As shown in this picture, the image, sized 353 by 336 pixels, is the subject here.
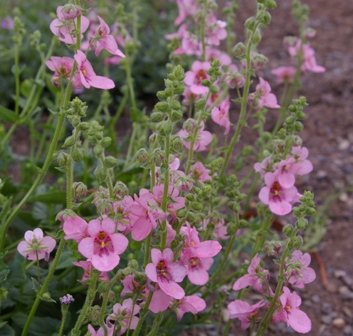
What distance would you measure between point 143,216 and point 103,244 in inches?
4.8

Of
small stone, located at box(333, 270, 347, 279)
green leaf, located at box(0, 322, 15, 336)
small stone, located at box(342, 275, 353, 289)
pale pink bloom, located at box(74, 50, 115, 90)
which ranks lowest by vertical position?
small stone, located at box(333, 270, 347, 279)

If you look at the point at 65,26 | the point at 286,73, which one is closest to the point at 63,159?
the point at 65,26

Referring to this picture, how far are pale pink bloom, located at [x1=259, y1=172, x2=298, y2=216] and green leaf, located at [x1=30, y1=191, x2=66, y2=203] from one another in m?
0.86

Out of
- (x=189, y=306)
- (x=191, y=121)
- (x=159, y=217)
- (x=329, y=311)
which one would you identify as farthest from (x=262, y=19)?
(x=329, y=311)

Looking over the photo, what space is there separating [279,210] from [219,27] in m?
0.96

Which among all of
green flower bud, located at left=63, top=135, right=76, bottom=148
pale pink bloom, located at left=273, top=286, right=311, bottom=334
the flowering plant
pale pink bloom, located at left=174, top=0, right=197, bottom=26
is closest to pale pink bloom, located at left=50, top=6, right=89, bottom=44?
the flowering plant

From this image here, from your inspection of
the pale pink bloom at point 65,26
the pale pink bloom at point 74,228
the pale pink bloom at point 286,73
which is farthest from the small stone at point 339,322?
the pale pink bloom at point 65,26

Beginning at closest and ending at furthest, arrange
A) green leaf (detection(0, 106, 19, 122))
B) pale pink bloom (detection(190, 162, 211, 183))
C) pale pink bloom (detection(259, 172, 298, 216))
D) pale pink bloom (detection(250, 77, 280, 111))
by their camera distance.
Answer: pale pink bloom (detection(259, 172, 298, 216)), pale pink bloom (detection(190, 162, 211, 183)), pale pink bloom (detection(250, 77, 280, 111)), green leaf (detection(0, 106, 19, 122))

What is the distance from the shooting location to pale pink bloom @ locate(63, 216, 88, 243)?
1742mm

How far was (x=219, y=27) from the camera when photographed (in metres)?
2.80

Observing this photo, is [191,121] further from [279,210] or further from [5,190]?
[5,190]

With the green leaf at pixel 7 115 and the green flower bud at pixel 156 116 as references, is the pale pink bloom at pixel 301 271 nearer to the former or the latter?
the green flower bud at pixel 156 116

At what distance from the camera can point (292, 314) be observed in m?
1.96

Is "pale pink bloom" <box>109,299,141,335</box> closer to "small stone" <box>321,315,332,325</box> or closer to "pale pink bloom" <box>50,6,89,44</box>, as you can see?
"pale pink bloom" <box>50,6,89,44</box>
